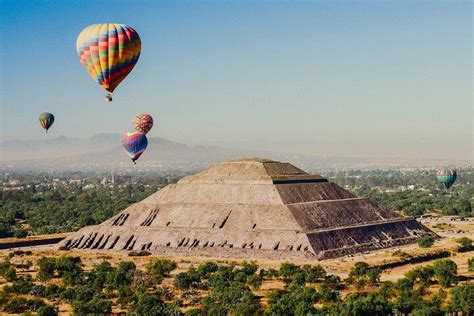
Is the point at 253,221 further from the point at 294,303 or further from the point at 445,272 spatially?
the point at 294,303

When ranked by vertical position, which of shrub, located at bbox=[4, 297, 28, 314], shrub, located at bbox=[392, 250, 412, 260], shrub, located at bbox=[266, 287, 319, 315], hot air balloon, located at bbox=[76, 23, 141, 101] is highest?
hot air balloon, located at bbox=[76, 23, 141, 101]

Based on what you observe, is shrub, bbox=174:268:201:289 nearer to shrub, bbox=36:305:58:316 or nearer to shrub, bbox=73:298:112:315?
shrub, bbox=73:298:112:315

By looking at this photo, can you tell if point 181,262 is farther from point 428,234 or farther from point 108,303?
point 428,234

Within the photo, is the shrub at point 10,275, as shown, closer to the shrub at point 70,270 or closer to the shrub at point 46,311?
the shrub at point 70,270

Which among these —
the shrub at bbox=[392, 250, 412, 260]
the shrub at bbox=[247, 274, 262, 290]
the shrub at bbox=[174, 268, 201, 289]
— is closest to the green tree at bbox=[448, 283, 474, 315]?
the shrub at bbox=[247, 274, 262, 290]

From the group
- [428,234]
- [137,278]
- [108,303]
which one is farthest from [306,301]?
[428,234]

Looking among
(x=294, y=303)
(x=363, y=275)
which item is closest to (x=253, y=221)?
(x=363, y=275)
